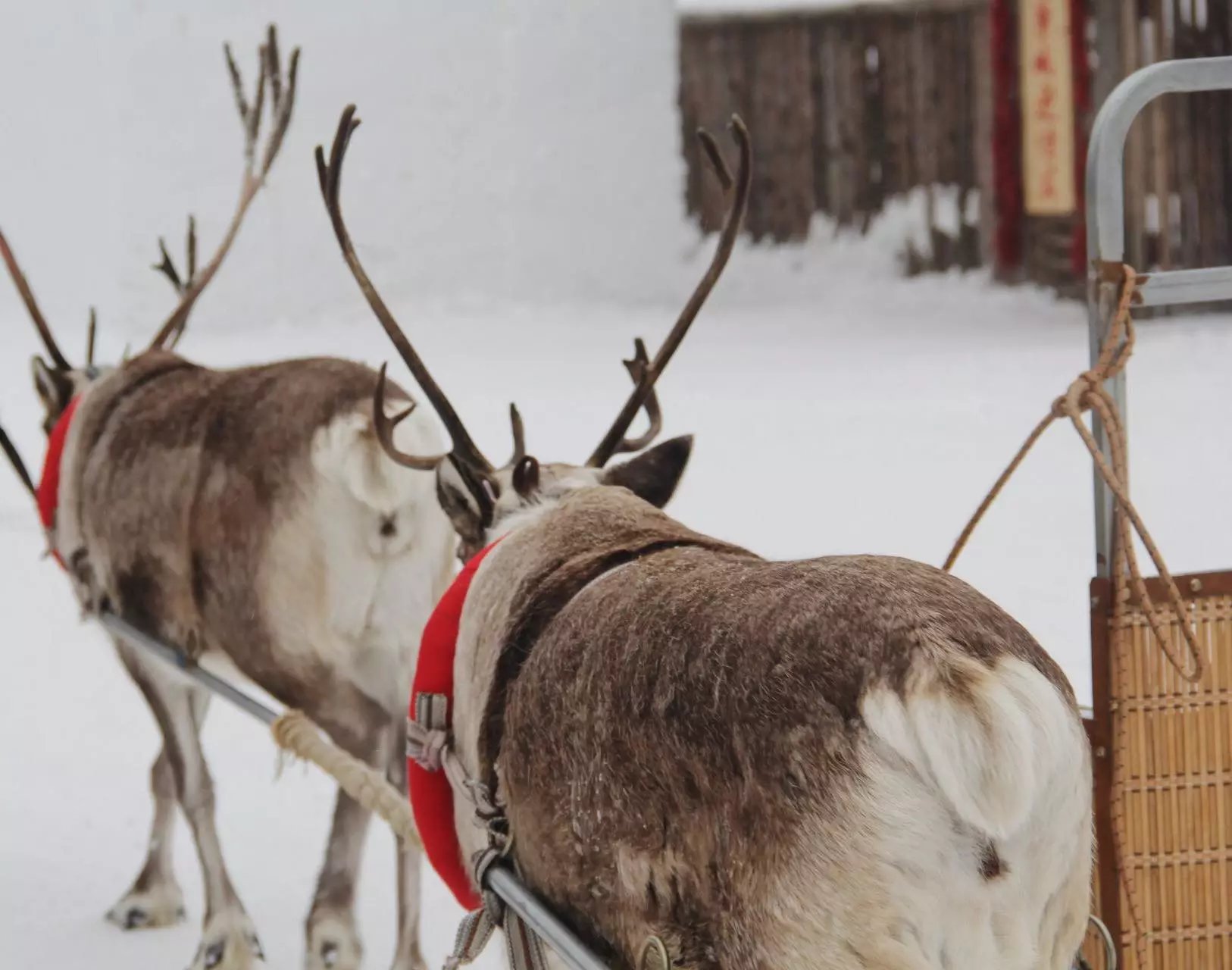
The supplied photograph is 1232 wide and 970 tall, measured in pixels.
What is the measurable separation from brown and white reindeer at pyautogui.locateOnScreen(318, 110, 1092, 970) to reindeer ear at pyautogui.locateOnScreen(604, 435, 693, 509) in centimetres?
35

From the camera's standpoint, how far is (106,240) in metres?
8.15

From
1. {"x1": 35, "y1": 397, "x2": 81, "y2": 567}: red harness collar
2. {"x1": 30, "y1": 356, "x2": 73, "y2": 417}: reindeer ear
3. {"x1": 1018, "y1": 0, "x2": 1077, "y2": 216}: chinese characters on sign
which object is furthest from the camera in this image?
{"x1": 1018, "y1": 0, "x2": 1077, "y2": 216}: chinese characters on sign

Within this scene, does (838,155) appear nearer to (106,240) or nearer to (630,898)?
(106,240)

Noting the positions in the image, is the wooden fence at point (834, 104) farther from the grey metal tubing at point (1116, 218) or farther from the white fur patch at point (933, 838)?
the white fur patch at point (933, 838)

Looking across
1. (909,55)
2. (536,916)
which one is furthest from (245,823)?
(909,55)

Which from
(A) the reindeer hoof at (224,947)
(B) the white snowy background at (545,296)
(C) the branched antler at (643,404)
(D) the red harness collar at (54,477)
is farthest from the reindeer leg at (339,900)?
(B) the white snowy background at (545,296)

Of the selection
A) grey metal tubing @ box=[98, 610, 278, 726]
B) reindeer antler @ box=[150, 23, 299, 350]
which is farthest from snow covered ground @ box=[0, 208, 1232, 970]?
reindeer antler @ box=[150, 23, 299, 350]

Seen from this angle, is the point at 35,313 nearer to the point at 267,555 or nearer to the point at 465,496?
the point at 267,555

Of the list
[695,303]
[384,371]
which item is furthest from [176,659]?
[695,303]

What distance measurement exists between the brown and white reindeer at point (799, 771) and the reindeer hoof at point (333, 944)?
1.05 meters

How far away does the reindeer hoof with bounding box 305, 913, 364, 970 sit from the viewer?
2.18 metres

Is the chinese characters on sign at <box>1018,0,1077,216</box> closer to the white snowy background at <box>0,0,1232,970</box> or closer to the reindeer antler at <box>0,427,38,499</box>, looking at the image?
the white snowy background at <box>0,0,1232,970</box>

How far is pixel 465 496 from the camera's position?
1545 mm

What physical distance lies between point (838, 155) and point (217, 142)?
3.21 m
